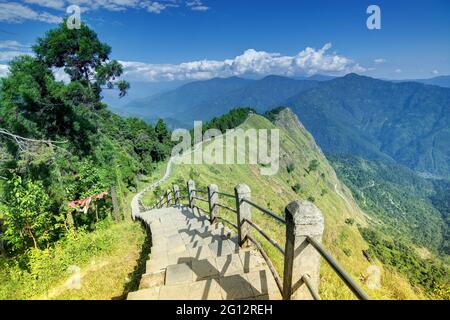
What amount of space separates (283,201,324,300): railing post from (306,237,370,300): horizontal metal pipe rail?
4.8 inches

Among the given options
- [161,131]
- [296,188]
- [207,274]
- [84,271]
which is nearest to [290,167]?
[296,188]

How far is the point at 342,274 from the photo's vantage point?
2391 millimetres

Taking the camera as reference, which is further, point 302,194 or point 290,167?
point 290,167

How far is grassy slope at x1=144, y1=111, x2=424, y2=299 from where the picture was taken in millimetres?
6438

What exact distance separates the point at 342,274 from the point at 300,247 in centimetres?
74

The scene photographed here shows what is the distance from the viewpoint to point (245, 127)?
286 feet

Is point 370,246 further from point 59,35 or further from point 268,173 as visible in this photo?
point 59,35

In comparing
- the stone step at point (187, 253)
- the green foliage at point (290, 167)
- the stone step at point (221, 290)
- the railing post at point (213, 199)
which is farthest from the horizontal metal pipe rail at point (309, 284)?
the green foliage at point (290, 167)

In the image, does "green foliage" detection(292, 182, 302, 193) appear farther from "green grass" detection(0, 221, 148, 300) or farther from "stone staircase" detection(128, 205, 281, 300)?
"stone staircase" detection(128, 205, 281, 300)

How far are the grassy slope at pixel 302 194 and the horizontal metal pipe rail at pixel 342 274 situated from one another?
240 cm

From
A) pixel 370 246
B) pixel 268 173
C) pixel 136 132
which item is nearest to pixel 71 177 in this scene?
pixel 136 132

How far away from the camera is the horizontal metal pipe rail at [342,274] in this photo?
2.17 metres

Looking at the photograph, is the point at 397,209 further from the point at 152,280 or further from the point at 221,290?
the point at 152,280
